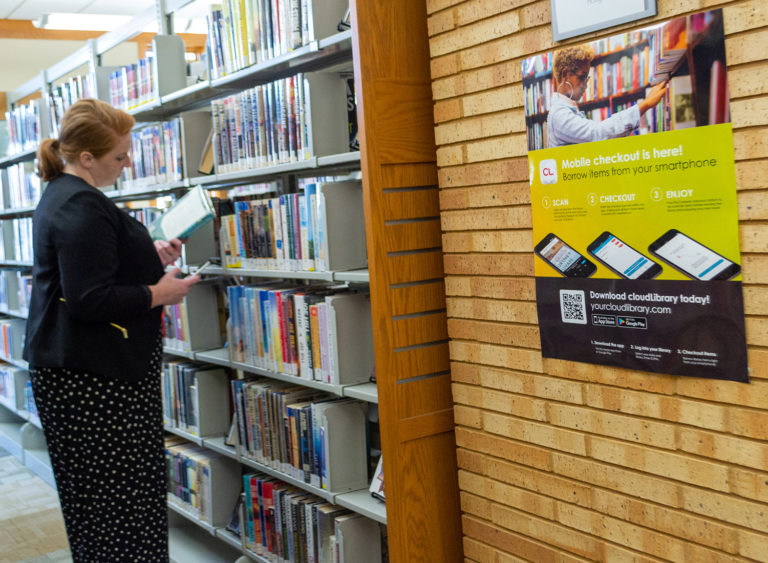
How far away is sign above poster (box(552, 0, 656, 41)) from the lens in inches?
62.0

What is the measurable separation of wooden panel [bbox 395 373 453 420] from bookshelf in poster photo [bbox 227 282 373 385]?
34 cm

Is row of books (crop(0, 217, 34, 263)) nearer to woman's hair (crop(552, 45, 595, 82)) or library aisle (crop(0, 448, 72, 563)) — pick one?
library aisle (crop(0, 448, 72, 563))

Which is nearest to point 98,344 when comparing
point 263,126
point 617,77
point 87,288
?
point 87,288

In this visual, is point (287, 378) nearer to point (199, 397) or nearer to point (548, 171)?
point (199, 397)

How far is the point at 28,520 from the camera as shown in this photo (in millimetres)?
4129

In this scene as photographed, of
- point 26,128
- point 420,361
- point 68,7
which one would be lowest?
point 420,361

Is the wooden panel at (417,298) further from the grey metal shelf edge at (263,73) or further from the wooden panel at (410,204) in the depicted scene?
the grey metal shelf edge at (263,73)

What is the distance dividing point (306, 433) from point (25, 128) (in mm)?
3755

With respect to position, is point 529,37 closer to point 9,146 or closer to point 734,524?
point 734,524

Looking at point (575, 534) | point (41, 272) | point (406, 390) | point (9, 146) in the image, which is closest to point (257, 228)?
point (41, 272)

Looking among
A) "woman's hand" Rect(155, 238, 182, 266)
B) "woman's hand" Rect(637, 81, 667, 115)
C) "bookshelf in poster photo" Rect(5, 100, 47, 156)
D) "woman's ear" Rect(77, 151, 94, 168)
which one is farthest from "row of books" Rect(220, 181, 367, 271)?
"bookshelf in poster photo" Rect(5, 100, 47, 156)

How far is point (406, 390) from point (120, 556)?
3.57ft

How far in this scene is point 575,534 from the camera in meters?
1.86

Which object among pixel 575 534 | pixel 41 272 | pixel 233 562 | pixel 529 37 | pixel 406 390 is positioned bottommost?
pixel 233 562
